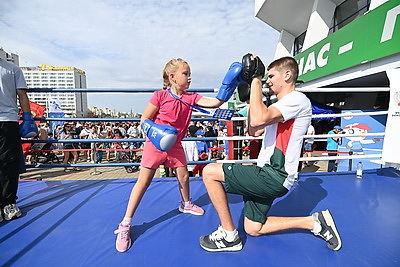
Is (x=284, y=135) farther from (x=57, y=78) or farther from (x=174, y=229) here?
(x=57, y=78)

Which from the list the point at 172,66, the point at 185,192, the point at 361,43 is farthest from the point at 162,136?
the point at 361,43

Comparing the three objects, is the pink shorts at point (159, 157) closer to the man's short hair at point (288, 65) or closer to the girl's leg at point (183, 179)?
the girl's leg at point (183, 179)

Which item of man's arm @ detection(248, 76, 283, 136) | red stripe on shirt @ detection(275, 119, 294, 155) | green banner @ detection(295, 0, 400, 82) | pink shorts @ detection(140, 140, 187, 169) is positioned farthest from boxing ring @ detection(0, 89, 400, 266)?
green banner @ detection(295, 0, 400, 82)

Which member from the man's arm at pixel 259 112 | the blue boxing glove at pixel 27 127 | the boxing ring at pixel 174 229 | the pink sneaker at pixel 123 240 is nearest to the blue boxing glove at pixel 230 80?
the man's arm at pixel 259 112

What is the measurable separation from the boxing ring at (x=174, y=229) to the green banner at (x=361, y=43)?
408 cm

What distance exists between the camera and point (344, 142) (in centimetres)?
615

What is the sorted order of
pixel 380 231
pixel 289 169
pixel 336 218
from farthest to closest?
pixel 336 218 → pixel 380 231 → pixel 289 169

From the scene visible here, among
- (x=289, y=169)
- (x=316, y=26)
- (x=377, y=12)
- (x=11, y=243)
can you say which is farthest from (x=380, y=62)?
(x=11, y=243)

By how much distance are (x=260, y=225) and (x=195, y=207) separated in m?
0.61

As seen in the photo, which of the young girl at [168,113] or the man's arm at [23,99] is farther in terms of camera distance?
the man's arm at [23,99]

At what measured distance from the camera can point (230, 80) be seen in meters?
1.58

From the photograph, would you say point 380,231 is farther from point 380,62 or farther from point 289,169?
point 380,62

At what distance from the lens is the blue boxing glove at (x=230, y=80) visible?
60.4 inches

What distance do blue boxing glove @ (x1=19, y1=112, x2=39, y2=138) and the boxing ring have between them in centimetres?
67
